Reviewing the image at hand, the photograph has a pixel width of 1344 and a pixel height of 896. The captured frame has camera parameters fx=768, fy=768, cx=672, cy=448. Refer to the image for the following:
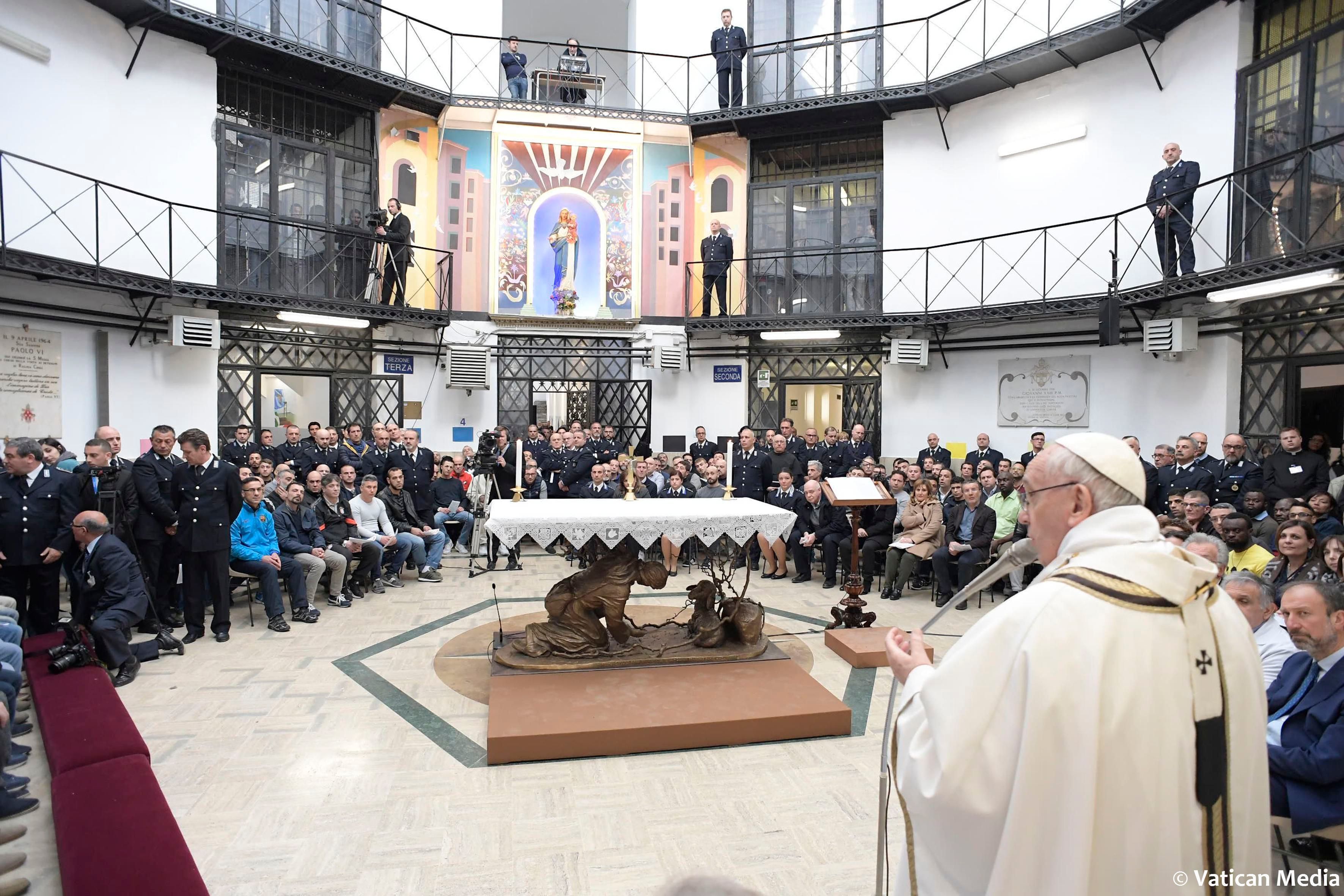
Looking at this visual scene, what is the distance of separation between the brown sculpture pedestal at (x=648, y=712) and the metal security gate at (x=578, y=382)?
877 centimetres

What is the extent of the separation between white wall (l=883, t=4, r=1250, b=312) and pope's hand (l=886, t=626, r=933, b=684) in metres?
9.74

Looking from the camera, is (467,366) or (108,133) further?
(467,366)

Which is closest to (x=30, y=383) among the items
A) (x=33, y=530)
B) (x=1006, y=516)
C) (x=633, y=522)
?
(x=33, y=530)

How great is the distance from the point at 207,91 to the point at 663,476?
8481 mm

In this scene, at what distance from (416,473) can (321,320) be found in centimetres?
348

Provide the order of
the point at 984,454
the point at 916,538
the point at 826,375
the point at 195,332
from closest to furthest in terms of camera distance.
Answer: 1. the point at 916,538
2. the point at 195,332
3. the point at 984,454
4. the point at 826,375

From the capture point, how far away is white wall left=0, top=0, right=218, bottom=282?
882 centimetres

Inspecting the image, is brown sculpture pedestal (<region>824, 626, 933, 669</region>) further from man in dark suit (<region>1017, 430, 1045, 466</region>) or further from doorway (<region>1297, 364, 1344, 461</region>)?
doorway (<region>1297, 364, 1344, 461</region>)

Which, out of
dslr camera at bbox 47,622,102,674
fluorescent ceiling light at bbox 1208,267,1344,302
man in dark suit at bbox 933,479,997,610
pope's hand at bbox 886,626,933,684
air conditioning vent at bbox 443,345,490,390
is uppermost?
fluorescent ceiling light at bbox 1208,267,1344,302

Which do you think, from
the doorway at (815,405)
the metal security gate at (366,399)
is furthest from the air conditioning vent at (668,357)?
the metal security gate at (366,399)

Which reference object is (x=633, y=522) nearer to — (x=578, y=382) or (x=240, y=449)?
(x=240, y=449)

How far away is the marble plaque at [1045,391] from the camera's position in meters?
11.5

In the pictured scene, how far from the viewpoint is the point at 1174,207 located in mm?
9281

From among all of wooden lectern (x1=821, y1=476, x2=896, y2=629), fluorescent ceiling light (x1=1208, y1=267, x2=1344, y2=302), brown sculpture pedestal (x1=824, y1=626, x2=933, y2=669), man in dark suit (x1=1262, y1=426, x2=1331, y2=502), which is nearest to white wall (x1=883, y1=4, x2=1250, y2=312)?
fluorescent ceiling light (x1=1208, y1=267, x2=1344, y2=302)
